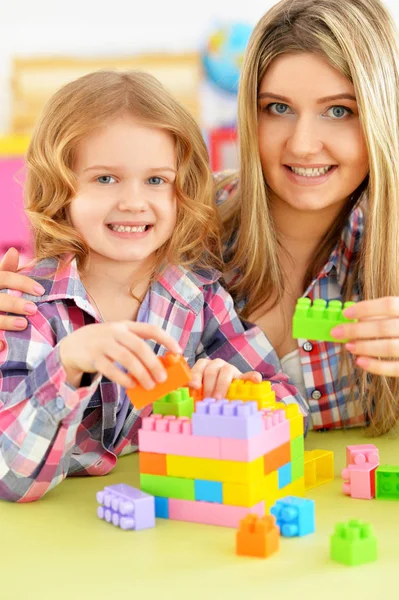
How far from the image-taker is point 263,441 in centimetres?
104

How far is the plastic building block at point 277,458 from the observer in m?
1.05

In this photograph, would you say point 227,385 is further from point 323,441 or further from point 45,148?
point 45,148

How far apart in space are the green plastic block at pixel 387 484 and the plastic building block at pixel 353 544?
195mm

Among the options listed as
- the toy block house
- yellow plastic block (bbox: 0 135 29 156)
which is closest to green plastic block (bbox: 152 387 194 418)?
the toy block house

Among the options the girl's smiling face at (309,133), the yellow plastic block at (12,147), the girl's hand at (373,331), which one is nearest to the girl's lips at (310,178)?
the girl's smiling face at (309,133)

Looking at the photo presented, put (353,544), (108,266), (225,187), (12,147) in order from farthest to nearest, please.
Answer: (12,147) → (225,187) → (108,266) → (353,544)

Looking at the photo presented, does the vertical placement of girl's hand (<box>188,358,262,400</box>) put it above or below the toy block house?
above

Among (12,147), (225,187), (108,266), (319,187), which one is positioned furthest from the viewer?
(12,147)

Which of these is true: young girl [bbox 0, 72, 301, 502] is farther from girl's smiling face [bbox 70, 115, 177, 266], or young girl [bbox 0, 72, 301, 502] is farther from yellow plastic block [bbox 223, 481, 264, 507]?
yellow plastic block [bbox 223, 481, 264, 507]

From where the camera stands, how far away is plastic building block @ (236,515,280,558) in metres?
0.94

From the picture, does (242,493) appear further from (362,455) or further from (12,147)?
(12,147)

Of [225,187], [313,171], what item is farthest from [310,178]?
[225,187]

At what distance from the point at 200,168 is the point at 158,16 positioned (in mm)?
3113

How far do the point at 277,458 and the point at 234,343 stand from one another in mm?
347
